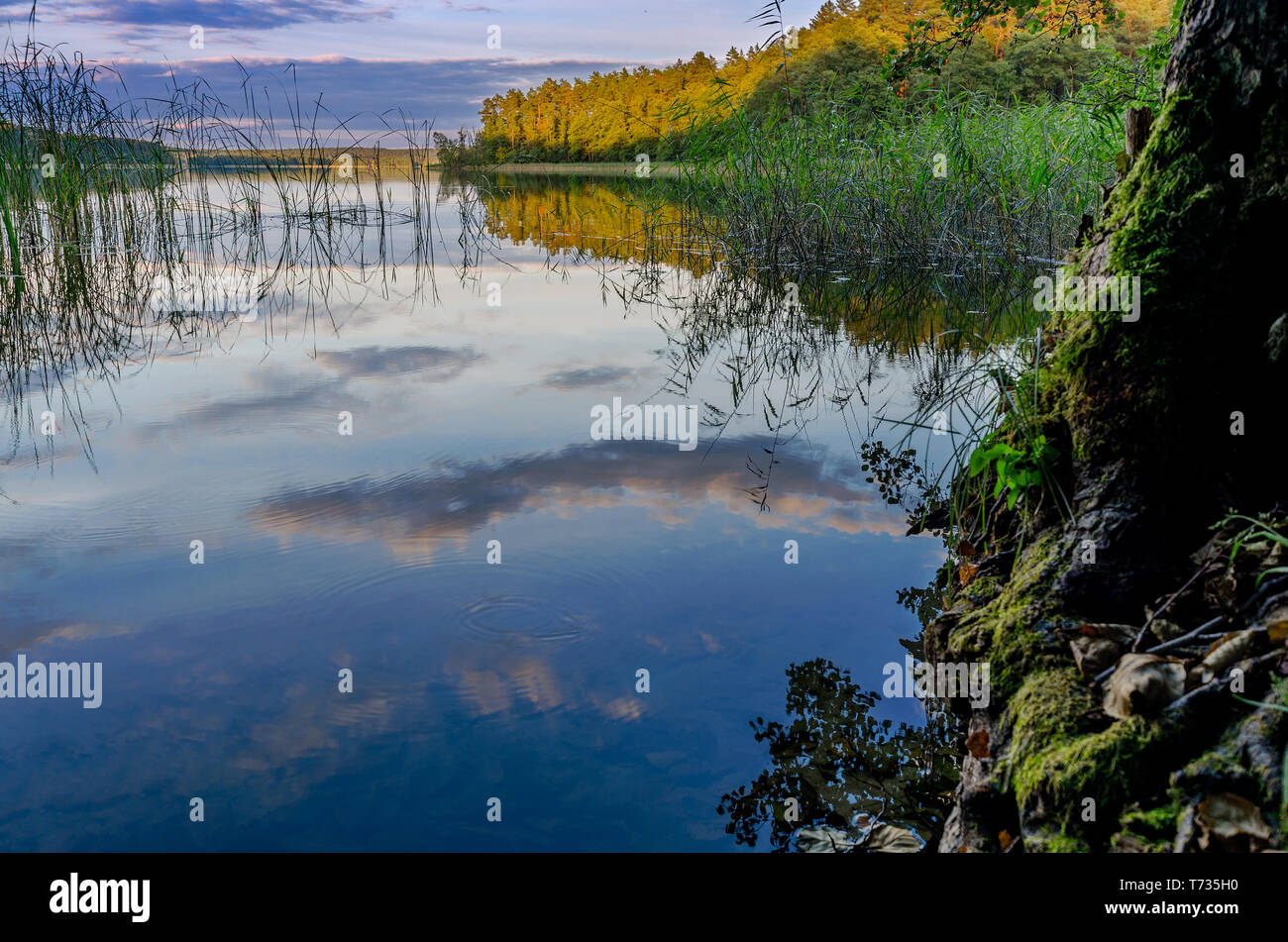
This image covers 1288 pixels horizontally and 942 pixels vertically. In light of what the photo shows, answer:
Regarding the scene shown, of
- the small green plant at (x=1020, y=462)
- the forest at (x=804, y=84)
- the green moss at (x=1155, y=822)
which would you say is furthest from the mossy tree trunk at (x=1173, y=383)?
the forest at (x=804, y=84)

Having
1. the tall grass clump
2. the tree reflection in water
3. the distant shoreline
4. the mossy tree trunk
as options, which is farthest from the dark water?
the distant shoreline

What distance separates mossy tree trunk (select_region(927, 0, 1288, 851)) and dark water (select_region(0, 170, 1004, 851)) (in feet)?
1.42

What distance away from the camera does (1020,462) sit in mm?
2598

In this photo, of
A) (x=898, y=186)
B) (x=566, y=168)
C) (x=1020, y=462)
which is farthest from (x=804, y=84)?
(x=1020, y=462)

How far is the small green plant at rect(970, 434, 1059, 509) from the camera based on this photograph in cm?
256

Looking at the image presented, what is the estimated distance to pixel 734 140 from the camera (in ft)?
27.9

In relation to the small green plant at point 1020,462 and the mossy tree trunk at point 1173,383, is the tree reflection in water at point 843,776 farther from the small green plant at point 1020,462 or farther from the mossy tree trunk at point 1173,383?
the small green plant at point 1020,462

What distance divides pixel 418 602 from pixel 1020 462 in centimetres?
181

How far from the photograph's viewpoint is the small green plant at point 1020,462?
8.41 feet

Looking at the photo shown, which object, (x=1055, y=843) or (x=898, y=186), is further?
(x=898, y=186)

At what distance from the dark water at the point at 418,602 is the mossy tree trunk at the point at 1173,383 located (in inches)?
17.0

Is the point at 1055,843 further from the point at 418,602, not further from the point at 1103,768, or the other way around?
the point at 418,602
